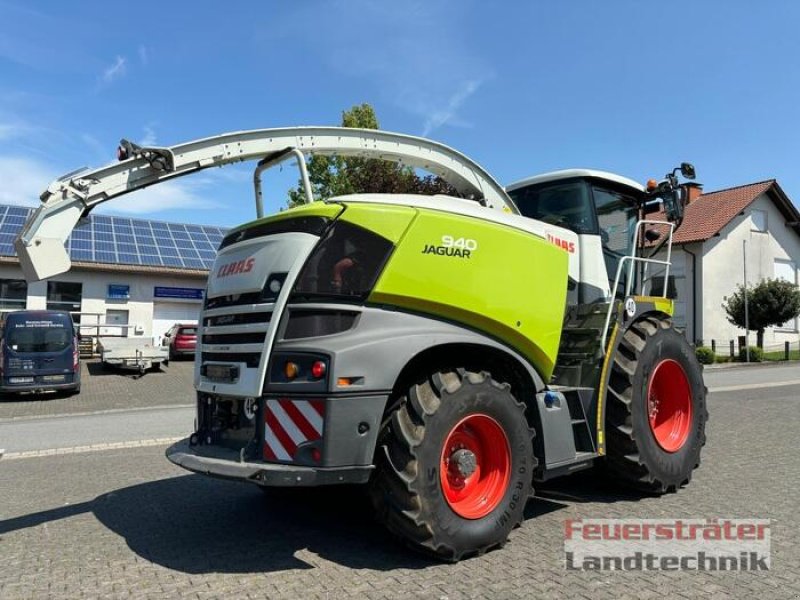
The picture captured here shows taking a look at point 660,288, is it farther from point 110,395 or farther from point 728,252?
point 728,252

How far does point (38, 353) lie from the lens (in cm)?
1723

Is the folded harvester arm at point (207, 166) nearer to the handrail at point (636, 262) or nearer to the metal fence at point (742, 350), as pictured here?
the handrail at point (636, 262)

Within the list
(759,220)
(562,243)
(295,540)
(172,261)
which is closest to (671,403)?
(562,243)

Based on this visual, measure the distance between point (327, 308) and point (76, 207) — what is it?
2.07 m

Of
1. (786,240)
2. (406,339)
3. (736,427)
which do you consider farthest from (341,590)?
(786,240)

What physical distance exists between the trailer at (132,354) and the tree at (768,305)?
22862mm

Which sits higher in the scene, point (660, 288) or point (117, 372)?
point (660, 288)

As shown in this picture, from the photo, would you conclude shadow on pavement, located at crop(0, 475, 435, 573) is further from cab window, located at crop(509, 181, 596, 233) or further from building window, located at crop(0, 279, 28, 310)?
building window, located at crop(0, 279, 28, 310)

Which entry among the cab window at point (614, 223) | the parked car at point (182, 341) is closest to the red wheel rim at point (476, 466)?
the cab window at point (614, 223)

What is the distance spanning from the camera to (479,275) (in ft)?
14.6

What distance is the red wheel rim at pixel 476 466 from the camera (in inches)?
168

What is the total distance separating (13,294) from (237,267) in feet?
82.0

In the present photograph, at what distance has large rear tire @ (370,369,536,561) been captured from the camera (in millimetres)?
3908

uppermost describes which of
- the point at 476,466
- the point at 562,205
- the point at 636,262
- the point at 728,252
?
the point at 728,252
